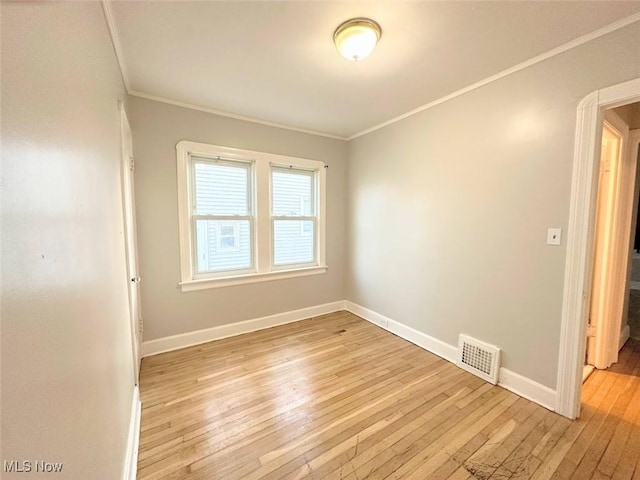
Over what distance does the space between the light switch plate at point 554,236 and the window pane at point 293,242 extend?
2.55 m

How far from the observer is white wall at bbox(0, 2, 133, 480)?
1.56 ft

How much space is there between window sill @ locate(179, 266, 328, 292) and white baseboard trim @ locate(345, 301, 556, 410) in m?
0.86

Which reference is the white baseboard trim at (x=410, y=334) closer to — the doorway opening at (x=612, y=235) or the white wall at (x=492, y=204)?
the white wall at (x=492, y=204)

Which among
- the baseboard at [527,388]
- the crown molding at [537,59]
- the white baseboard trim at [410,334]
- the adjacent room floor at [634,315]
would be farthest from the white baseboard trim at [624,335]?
the crown molding at [537,59]

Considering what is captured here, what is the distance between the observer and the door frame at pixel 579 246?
1706mm

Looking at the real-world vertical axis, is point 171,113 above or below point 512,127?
above

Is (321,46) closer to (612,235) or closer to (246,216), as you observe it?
(246,216)

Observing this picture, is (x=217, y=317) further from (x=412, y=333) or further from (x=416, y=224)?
(x=416, y=224)

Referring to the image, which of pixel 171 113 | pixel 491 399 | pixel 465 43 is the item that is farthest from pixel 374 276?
pixel 171 113

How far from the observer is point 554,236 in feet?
6.23

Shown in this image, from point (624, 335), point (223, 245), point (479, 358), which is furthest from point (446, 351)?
point (223, 245)

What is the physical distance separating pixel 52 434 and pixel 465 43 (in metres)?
2.63

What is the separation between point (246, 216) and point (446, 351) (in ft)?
8.59

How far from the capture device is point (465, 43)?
1.78 metres
